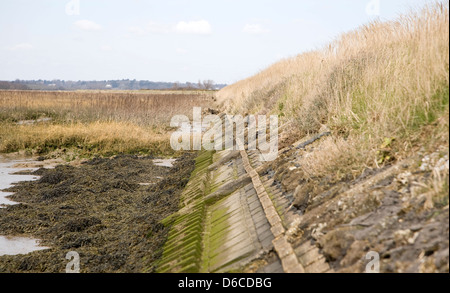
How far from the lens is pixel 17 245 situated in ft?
32.1

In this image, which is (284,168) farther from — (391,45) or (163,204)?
(163,204)

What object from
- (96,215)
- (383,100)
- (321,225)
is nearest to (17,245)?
(96,215)

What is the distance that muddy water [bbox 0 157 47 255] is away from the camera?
31.2 feet

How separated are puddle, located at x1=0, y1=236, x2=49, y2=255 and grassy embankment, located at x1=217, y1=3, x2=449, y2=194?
562cm

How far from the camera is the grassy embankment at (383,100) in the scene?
539 cm

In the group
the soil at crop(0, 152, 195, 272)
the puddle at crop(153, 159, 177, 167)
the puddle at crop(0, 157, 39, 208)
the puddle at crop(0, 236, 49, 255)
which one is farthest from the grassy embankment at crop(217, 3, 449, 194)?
the puddle at crop(153, 159, 177, 167)

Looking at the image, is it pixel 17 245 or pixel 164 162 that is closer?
pixel 17 245

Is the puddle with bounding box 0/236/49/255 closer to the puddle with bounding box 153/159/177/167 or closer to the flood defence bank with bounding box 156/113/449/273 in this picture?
the flood defence bank with bounding box 156/113/449/273

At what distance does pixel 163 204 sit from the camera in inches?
449

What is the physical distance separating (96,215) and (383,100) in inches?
296

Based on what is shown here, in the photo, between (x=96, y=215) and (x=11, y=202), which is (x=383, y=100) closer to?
(x=96, y=215)

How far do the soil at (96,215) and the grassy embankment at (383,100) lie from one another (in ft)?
10.3

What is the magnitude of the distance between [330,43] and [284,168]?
18.5 feet

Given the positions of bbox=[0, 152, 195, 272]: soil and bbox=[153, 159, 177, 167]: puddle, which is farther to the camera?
bbox=[153, 159, 177, 167]: puddle
